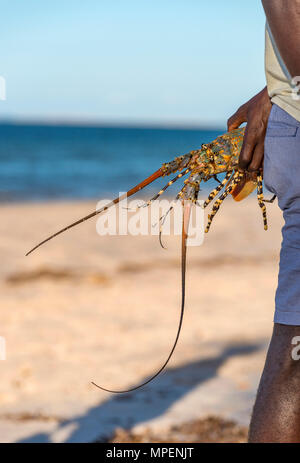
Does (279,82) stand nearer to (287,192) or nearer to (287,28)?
(287,28)

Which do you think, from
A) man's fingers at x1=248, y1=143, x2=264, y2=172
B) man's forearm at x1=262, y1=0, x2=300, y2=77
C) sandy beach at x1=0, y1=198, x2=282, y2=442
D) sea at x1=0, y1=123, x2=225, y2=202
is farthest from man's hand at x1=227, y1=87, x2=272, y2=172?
sea at x1=0, y1=123, x2=225, y2=202

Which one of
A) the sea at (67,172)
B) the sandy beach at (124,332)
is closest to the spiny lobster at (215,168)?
the sandy beach at (124,332)

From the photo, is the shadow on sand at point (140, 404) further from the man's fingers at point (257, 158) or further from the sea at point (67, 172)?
the sea at point (67, 172)

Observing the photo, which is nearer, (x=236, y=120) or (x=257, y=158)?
(x=257, y=158)

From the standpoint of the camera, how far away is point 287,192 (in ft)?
5.62

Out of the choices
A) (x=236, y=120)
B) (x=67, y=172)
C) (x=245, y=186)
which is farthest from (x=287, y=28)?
(x=67, y=172)

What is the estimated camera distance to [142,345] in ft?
15.2

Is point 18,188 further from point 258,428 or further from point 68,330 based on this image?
point 258,428

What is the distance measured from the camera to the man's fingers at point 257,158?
6.15 ft

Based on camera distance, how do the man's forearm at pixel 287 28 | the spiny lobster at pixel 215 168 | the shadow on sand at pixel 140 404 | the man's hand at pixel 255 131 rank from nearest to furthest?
1. the man's forearm at pixel 287 28
2. the man's hand at pixel 255 131
3. the spiny lobster at pixel 215 168
4. the shadow on sand at pixel 140 404

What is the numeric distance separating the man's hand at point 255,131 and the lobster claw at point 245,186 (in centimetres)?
4

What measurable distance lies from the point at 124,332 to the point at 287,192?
336cm

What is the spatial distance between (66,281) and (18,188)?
1485 cm
